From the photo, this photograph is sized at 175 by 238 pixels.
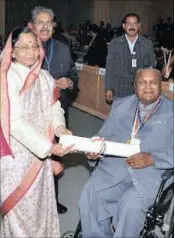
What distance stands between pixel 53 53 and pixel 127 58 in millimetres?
1315

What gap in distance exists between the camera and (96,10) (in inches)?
651

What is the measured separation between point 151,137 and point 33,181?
2.48ft

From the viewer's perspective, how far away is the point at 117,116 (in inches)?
109

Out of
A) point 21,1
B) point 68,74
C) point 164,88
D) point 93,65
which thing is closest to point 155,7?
point 21,1

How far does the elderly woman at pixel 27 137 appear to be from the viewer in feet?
7.45

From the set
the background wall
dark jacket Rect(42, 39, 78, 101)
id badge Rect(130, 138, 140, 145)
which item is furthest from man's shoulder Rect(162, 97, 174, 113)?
the background wall

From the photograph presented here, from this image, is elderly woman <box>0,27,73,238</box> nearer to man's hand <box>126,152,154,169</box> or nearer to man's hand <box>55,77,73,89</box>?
man's hand <box>126,152,154,169</box>

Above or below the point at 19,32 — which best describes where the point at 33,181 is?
below

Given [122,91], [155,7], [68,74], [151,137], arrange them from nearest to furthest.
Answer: [151,137] → [68,74] → [122,91] → [155,7]

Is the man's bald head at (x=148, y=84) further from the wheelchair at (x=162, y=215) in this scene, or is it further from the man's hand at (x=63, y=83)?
the man's hand at (x=63, y=83)

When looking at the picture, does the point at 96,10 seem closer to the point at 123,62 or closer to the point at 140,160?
the point at 123,62

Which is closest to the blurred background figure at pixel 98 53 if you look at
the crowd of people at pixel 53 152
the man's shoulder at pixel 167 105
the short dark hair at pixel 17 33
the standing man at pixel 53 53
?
the standing man at pixel 53 53

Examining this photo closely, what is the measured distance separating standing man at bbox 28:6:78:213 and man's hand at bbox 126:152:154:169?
860mm

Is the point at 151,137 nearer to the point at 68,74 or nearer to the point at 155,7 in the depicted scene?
the point at 68,74
